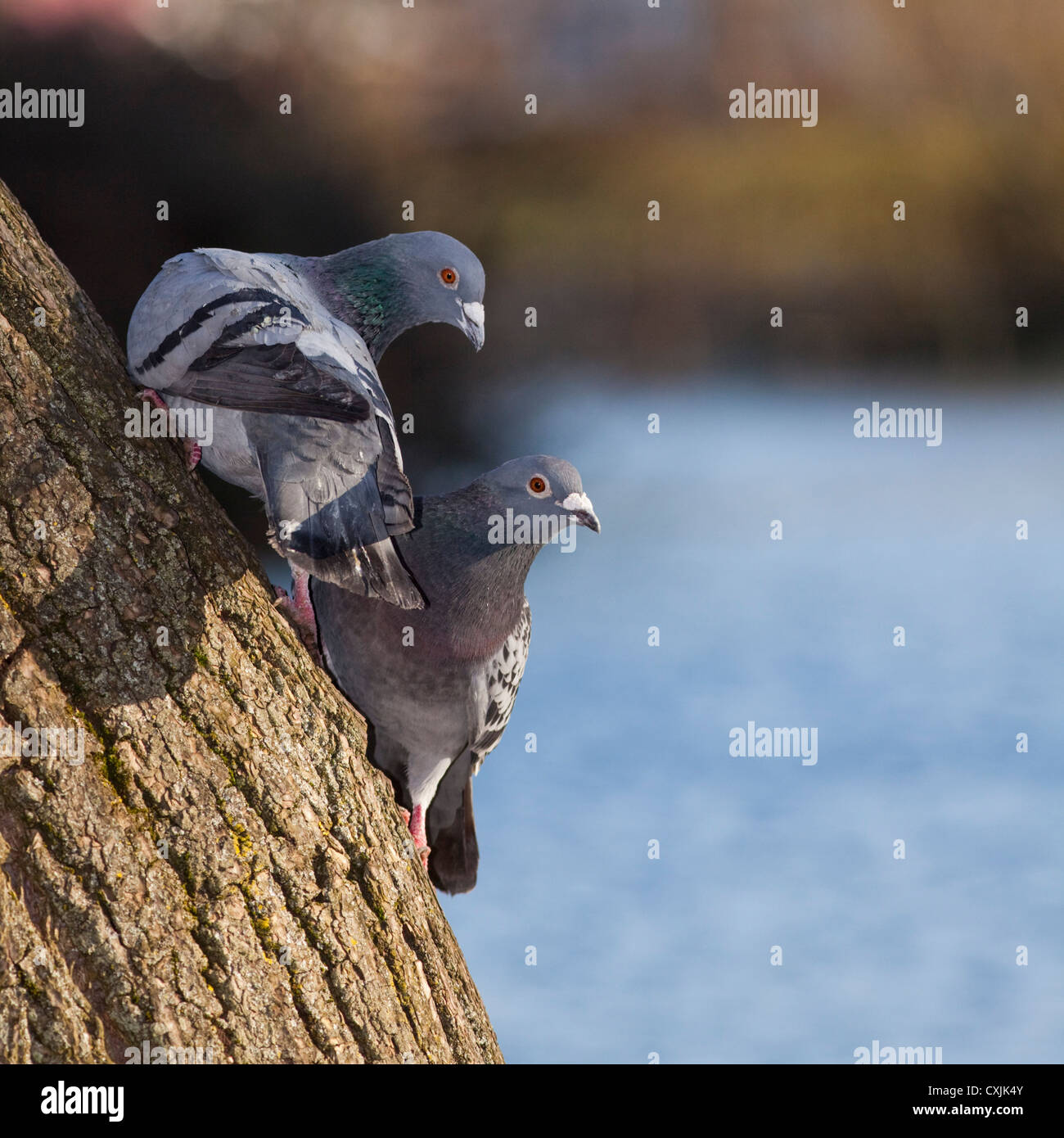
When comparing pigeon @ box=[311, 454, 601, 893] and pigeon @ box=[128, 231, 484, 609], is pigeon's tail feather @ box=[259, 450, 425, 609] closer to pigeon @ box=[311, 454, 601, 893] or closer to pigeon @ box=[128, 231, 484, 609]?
pigeon @ box=[128, 231, 484, 609]

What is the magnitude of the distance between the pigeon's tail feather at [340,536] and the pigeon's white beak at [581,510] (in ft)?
3.86

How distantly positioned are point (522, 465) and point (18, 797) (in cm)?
190

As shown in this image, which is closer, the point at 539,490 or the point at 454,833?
the point at 539,490

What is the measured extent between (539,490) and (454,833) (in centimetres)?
133

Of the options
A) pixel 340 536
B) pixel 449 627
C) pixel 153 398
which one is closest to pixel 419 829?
pixel 449 627

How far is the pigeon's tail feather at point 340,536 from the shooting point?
2.28m

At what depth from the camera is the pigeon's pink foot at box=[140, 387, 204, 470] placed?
2.54 metres

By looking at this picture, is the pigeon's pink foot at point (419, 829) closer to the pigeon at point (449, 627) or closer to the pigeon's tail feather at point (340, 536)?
the pigeon at point (449, 627)

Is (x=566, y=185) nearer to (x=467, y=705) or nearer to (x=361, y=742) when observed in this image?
(x=467, y=705)

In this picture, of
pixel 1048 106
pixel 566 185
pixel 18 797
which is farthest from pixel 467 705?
pixel 1048 106

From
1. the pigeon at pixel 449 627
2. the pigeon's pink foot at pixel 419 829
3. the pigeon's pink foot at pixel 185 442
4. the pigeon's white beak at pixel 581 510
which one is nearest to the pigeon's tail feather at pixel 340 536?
the pigeon's pink foot at pixel 185 442

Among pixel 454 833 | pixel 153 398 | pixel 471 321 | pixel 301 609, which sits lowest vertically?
pixel 454 833

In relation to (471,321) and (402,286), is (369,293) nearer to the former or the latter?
(402,286)

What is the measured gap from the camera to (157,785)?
2.26 m
